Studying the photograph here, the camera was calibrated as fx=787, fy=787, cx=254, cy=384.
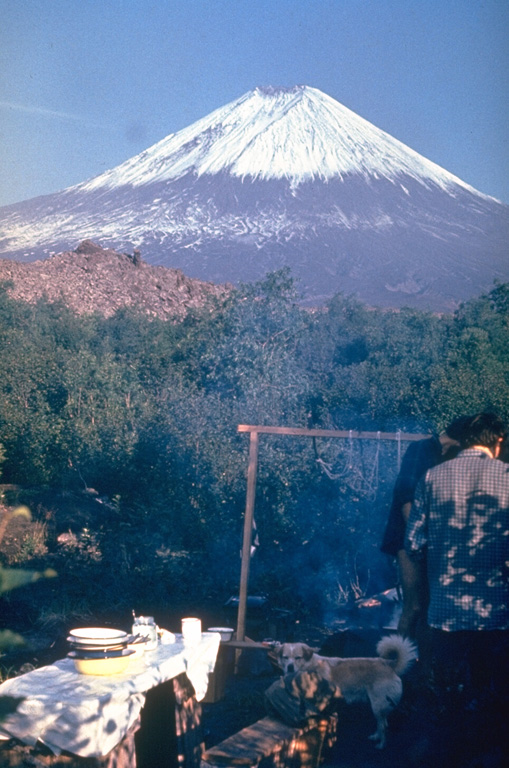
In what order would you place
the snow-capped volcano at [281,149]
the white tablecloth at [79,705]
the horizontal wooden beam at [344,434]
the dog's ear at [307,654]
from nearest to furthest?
the white tablecloth at [79,705], the dog's ear at [307,654], the horizontal wooden beam at [344,434], the snow-capped volcano at [281,149]

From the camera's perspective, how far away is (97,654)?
325 centimetres

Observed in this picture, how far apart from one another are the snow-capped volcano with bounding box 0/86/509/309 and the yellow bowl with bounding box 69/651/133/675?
2437 inches

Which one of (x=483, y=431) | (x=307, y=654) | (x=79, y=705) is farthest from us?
(x=307, y=654)

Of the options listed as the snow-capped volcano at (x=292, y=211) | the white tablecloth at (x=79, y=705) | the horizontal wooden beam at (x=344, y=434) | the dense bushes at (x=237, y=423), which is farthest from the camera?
the snow-capped volcano at (x=292, y=211)

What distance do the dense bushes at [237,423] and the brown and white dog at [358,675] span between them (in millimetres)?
2413

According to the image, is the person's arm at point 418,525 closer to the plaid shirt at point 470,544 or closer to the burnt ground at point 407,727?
the plaid shirt at point 470,544

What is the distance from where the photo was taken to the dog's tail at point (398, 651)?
13.7 feet

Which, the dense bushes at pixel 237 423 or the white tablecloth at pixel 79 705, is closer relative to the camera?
the white tablecloth at pixel 79 705

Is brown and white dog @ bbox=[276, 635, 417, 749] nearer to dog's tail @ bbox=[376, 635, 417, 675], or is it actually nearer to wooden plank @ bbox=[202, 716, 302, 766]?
dog's tail @ bbox=[376, 635, 417, 675]

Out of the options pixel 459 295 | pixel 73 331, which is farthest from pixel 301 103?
pixel 73 331

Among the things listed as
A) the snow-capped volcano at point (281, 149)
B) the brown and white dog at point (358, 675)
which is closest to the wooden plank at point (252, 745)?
the brown and white dog at point (358, 675)

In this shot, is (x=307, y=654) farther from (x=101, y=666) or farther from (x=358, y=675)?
(x=101, y=666)

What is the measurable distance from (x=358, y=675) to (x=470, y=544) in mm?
1803

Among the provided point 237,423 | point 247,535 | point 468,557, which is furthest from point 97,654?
point 237,423
